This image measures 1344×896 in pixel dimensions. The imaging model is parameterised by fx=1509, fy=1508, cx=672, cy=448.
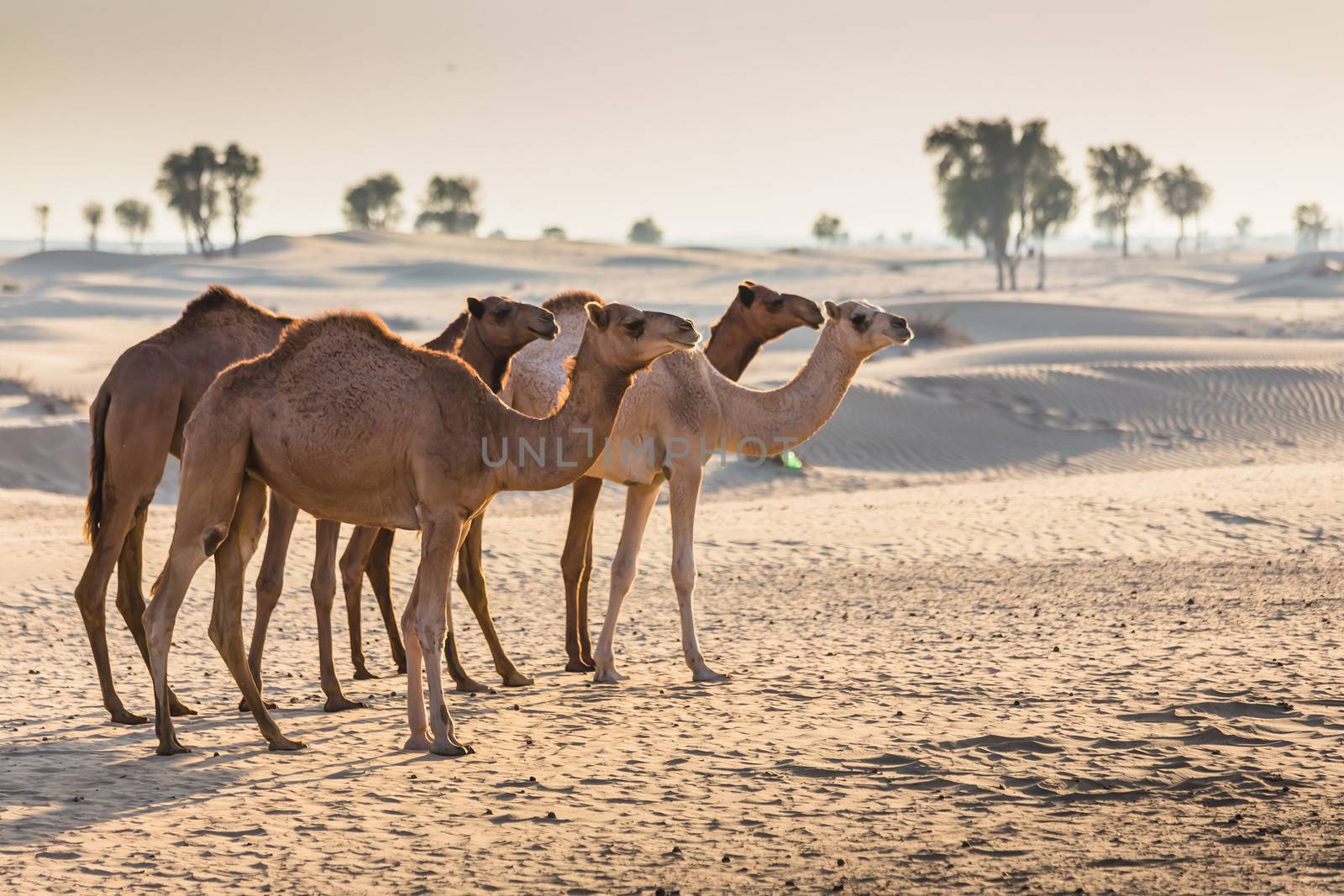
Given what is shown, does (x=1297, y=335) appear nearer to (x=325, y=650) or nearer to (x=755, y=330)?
(x=755, y=330)

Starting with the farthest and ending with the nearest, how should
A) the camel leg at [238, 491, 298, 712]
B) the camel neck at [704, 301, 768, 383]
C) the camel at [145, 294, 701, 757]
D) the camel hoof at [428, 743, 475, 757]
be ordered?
the camel neck at [704, 301, 768, 383]
the camel leg at [238, 491, 298, 712]
the camel hoof at [428, 743, 475, 757]
the camel at [145, 294, 701, 757]

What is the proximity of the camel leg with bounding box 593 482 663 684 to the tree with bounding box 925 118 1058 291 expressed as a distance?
60.0 metres

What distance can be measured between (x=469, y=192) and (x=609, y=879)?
354 ft

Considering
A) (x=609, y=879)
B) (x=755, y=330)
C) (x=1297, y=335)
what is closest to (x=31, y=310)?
(x=1297, y=335)

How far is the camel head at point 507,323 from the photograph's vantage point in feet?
27.3

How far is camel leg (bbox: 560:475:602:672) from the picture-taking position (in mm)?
9766

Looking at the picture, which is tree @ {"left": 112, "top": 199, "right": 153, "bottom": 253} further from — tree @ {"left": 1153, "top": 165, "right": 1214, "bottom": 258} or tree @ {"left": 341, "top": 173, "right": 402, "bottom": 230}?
tree @ {"left": 1153, "top": 165, "right": 1214, "bottom": 258}

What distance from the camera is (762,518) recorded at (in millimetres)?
16234

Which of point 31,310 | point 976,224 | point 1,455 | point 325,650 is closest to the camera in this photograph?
point 325,650

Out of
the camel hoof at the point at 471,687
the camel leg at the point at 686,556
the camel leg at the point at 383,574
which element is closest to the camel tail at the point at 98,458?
the camel leg at the point at 383,574

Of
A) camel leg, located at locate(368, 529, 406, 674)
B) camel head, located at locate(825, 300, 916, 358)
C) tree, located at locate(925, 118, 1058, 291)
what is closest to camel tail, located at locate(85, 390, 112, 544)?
camel leg, located at locate(368, 529, 406, 674)

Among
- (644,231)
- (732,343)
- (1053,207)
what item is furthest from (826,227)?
(732,343)

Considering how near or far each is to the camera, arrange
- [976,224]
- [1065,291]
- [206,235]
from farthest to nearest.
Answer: [206,235]
[976,224]
[1065,291]

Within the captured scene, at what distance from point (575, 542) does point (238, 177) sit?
82601 millimetres
